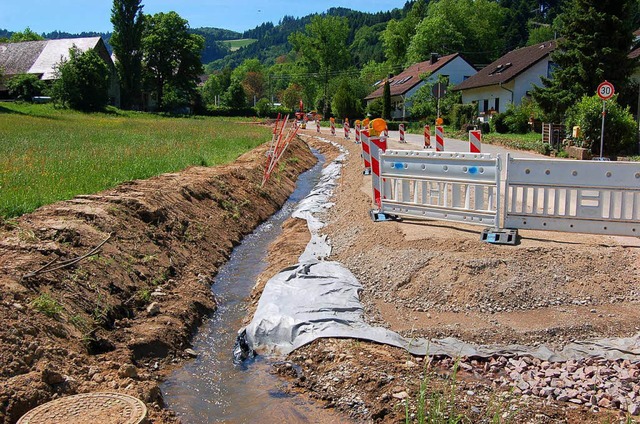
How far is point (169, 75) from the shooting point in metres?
84.2

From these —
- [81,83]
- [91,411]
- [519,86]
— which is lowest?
[91,411]

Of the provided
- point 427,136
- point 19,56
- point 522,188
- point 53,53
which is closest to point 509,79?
point 427,136

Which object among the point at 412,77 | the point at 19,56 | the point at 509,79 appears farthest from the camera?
the point at 19,56

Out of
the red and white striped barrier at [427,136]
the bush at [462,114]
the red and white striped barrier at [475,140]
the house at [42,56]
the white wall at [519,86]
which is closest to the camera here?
the red and white striped barrier at [475,140]

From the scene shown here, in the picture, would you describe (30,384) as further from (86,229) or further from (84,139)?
(84,139)

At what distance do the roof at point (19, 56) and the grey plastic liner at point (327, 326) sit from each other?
7449 cm

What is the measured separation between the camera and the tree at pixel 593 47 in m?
28.6

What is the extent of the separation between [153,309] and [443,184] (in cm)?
475

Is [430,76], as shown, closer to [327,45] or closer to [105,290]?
[327,45]

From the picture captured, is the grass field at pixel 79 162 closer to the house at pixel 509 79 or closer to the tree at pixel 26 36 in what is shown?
the house at pixel 509 79

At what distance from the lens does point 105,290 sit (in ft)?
25.5

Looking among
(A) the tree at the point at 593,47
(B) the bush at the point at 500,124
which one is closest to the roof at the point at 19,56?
(B) the bush at the point at 500,124

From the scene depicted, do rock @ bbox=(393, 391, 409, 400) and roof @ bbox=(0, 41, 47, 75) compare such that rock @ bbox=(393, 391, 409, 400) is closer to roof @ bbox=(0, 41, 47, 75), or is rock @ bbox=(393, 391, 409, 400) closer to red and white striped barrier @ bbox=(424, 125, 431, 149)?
red and white striped barrier @ bbox=(424, 125, 431, 149)

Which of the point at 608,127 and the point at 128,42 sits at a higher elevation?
the point at 128,42
